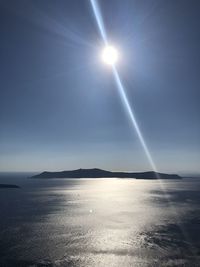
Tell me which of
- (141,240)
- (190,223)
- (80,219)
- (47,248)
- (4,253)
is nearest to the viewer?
(4,253)

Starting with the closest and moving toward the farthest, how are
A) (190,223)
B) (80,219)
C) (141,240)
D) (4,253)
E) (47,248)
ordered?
(4,253) → (47,248) → (141,240) → (190,223) → (80,219)

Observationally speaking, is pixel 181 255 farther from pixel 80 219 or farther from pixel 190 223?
pixel 80 219

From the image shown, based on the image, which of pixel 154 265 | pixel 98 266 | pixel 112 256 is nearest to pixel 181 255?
pixel 154 265

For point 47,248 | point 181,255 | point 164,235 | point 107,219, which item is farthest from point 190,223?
point 47,248

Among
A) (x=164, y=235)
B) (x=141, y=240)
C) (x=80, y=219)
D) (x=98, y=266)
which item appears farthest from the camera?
(x=80, y=219)

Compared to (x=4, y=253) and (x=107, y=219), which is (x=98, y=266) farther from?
(x=107, y=219)

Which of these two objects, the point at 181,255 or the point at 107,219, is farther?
the point at 107,219

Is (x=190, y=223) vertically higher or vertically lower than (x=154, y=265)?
higher

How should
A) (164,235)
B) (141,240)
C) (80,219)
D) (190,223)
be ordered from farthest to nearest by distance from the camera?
(80,219) → (190,223) → (164,235) → (141,240)

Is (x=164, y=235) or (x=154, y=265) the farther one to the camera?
(x=164, y=235)
